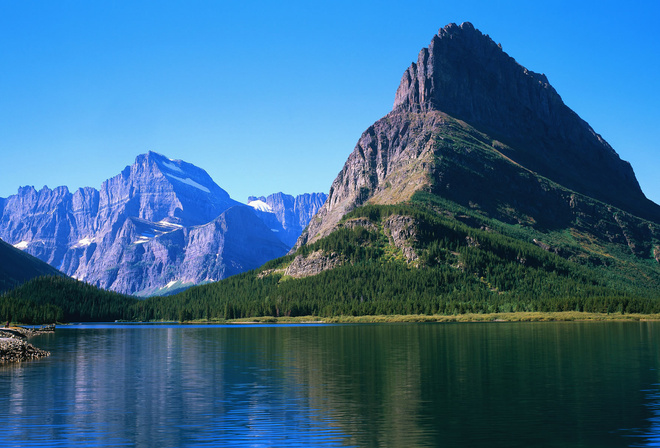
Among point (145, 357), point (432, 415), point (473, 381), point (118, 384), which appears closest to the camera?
point (432, 415)

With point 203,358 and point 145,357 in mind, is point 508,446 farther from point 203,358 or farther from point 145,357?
point 145,357

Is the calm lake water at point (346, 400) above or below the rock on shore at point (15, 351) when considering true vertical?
below

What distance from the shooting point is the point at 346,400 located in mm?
56156

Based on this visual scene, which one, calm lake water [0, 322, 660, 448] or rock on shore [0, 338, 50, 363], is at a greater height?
rock on shore [0, 338, 50, 363]

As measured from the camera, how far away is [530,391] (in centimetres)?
5844

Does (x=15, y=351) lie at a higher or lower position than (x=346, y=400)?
higher

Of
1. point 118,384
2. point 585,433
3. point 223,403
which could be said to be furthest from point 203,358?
point 585,433

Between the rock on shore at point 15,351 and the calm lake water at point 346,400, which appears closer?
the calm lake water at point 346,400

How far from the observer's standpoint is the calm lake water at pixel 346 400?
41.7 meters

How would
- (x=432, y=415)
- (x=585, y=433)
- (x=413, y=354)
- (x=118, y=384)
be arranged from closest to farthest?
1. (x=585, y=433)
2. (x=432, y=415)
3. (x=118, y=384)
4. (x=413, y=354)

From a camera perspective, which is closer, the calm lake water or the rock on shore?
the calm lake water

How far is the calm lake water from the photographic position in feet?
137

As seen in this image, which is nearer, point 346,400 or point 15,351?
point 346,400

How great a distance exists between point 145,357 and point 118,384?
123ft
